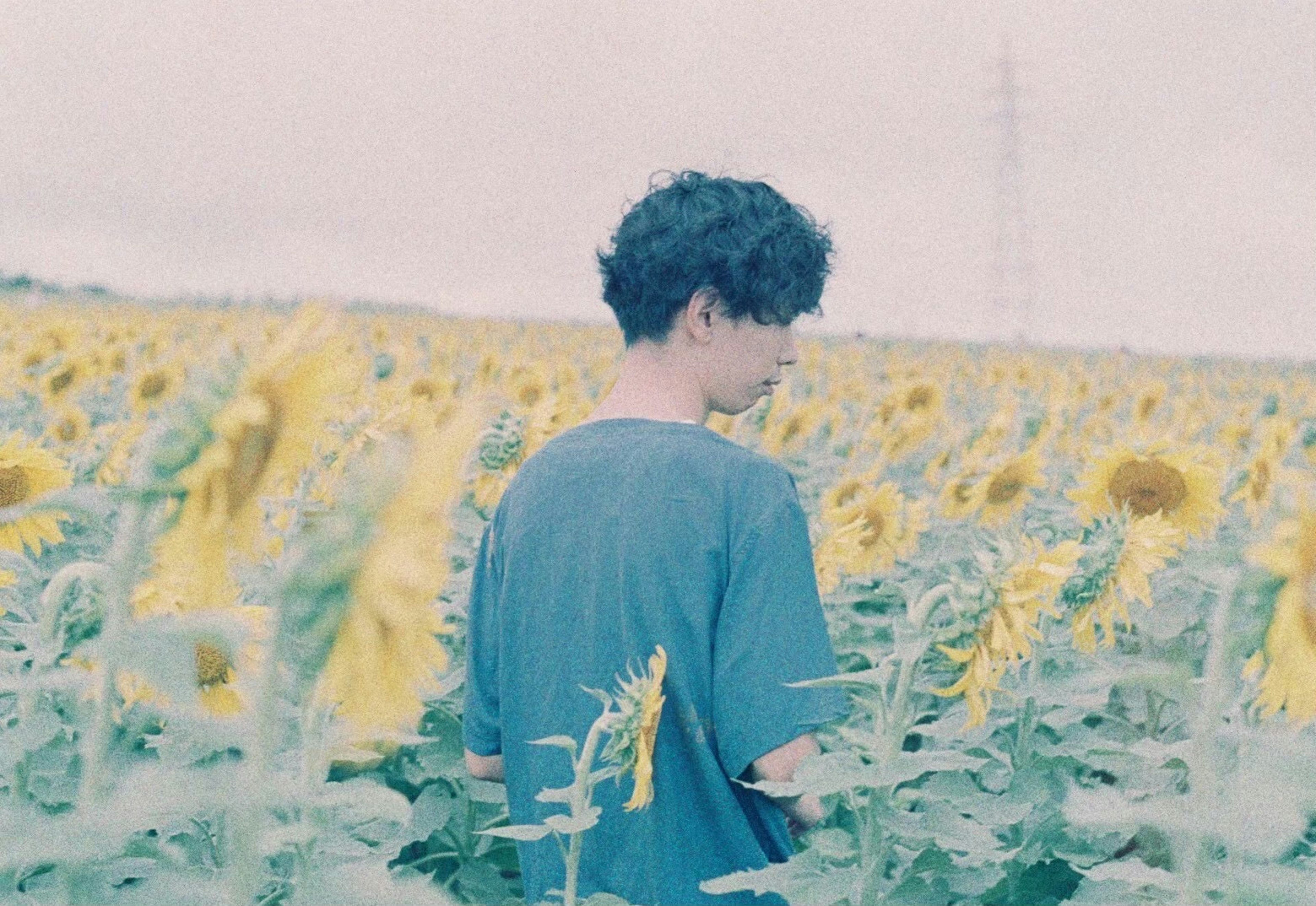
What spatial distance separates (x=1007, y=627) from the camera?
83.1 inches

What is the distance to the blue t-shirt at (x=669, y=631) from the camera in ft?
6.72

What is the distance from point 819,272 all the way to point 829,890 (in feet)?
3.38

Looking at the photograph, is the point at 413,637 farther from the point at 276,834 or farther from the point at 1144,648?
the point at 1144,648

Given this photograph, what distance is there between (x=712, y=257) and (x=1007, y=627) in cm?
75

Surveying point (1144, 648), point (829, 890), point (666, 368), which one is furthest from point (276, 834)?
point (1144, 648)

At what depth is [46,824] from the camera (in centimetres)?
106

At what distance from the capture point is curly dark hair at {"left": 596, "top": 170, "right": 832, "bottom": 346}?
2270 millimetres

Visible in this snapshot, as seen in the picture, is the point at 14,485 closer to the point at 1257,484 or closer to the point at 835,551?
the point at 835,551

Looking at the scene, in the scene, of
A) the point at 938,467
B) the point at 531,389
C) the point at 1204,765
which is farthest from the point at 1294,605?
the point at 531,389

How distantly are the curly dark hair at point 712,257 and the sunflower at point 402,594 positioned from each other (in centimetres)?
137

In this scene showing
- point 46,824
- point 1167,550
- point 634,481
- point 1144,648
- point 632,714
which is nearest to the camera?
point 46,824

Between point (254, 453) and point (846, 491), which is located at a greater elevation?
point (254, 453)

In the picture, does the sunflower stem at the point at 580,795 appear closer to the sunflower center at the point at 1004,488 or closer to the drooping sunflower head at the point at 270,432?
the drooping sunflower head at the point at 270,432

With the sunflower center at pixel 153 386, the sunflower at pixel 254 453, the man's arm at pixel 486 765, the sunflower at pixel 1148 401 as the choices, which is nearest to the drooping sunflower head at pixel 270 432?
the sunflower at pixel 254 453
